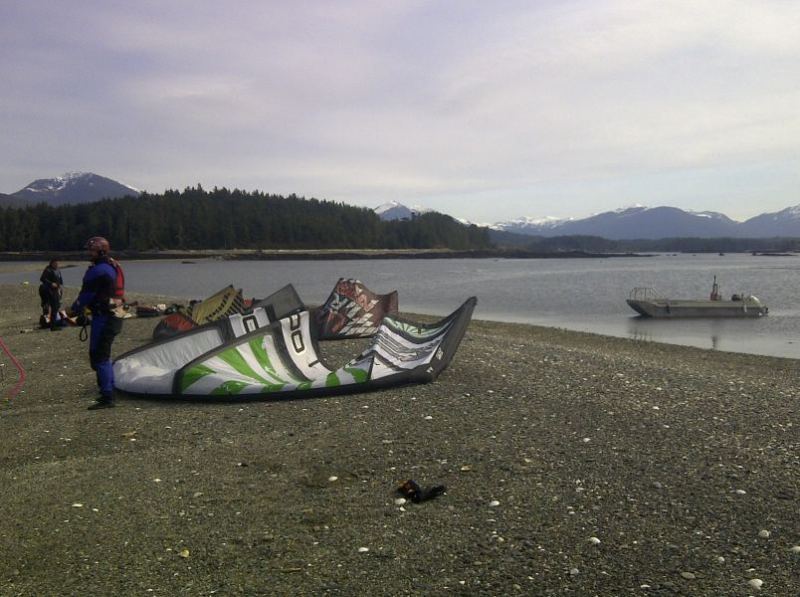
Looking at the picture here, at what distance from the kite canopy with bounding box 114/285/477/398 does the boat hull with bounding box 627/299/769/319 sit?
30.8 meters

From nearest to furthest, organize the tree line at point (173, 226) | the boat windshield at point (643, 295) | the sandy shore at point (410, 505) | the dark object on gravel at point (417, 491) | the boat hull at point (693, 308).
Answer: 1. the sandy shore at point (410, 505)
2. the dark object on gravel at point (417, 491)
3. the boat hull at point (693, 308)
4. the boat windshield at point (643, 295)
5. the tree line at point (173, 226)

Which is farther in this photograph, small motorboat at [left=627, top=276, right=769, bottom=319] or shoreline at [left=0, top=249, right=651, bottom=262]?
shoreline at [left=0, top=249, right=651, bottom=262]

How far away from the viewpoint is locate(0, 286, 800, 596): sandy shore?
4859mm

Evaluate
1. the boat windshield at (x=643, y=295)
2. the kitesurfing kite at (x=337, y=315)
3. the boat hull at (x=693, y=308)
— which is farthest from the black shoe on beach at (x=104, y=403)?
the boat windshield at (x=643, y=295)

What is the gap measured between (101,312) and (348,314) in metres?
8.84

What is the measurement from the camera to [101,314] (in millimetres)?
9688

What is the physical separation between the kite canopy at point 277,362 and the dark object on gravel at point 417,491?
13.5 ft

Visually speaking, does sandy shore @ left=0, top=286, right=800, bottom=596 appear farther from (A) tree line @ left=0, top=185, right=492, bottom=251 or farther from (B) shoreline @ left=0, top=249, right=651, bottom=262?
(A) tree line @ left=0, top=185, right=492, bottom=251

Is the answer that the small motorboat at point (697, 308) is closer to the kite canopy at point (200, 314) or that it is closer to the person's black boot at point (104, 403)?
the kite canopy at point (200, 314)

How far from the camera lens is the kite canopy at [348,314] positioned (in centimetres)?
1773

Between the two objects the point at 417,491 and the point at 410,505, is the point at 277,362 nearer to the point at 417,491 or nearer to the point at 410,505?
the point at 417,491

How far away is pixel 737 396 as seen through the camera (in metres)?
10.7

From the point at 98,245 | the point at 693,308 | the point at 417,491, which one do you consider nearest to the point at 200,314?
the point at 98,245

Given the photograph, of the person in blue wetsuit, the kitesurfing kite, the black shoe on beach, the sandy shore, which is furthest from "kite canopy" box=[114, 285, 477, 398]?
the kitesurfing kite
